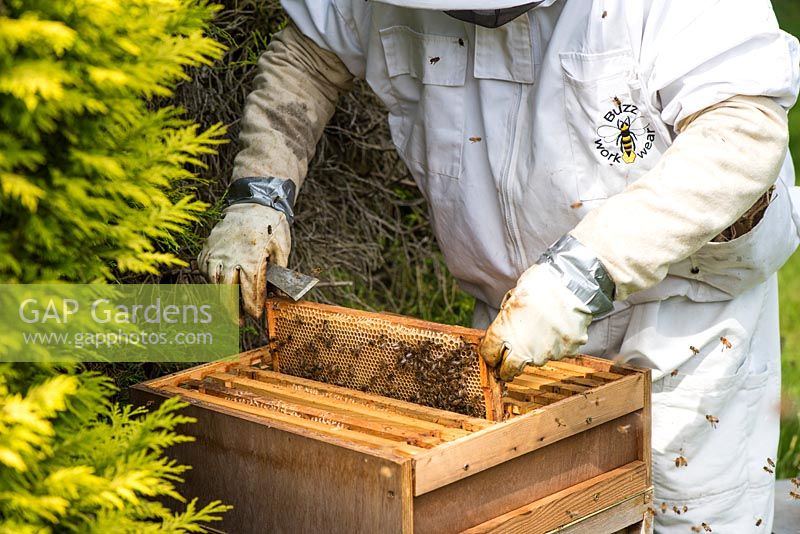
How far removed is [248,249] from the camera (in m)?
2.36

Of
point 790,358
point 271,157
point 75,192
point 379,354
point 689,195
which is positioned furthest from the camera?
point 790,358

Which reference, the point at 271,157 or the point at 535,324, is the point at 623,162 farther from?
the point at 271,157

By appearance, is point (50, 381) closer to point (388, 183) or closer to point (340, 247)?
point (340, 247)

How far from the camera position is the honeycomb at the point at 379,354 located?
1.95m

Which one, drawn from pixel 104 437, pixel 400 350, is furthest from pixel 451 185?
pixel 104 437

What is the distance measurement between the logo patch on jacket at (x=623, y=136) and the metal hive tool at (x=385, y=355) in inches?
24.2

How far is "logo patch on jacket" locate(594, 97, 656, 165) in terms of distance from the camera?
227cm

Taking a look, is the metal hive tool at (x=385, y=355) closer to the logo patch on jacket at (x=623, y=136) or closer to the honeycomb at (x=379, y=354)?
the honeycomb at (x=379, y=354)

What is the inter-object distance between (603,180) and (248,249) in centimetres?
86

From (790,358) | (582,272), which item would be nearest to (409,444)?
(582,272)

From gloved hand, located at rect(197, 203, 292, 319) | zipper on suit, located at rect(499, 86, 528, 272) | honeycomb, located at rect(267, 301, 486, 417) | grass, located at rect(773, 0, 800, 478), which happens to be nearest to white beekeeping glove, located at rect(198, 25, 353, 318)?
gloved hand, located at rect(197, 203, 292, 319)

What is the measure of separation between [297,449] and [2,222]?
2.14ft

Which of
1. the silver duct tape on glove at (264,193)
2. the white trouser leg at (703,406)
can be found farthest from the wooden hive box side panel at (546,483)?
the silver duct tape on glove at (264,193)

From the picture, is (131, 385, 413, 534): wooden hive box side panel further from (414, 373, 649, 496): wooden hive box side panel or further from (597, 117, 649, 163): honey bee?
(597, 117, 649, 163): honey bee
